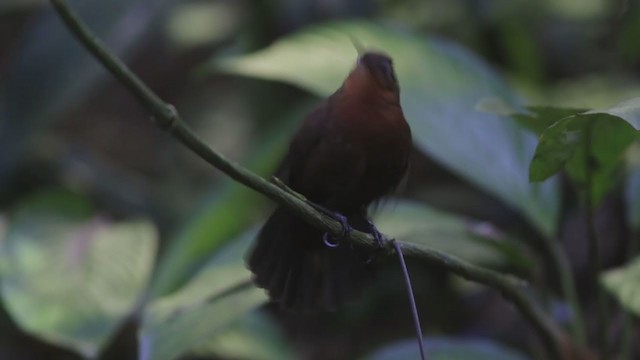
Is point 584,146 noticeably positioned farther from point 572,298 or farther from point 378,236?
point 572,298

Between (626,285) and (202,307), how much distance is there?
687 millimetres

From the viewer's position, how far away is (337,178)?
1.63 meters

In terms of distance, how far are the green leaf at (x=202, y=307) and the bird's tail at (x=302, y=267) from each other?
5 centimetres

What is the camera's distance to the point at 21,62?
8.96ft

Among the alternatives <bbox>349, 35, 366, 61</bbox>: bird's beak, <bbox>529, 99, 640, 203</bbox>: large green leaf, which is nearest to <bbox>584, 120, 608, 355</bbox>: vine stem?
<bbox>529, 99, 640, 203</bbox>: large green leaf

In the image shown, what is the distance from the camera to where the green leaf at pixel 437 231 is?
1871 mm

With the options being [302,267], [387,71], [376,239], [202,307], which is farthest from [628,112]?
[202,307]

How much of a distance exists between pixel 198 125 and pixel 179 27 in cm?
36

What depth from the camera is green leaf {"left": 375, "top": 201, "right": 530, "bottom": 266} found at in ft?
6.14

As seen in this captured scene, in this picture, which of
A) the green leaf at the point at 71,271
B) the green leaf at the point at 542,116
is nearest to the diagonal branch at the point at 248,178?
the green leaf at the point at 542,116

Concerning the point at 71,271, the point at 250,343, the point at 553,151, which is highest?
the point at 71,271

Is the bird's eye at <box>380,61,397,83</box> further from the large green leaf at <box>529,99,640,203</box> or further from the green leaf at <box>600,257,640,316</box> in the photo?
the green leaf at <box>600,257,640,316</box>

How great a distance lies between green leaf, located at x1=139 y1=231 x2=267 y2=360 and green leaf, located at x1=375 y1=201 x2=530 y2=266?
0.89ft

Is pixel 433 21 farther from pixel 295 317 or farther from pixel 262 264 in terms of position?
pixel 262 264
